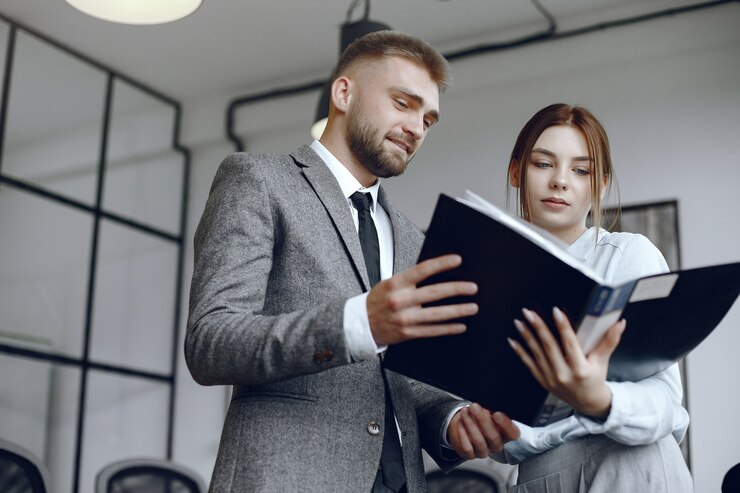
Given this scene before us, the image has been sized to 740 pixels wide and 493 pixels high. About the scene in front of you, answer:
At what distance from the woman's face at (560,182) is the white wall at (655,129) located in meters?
2.96

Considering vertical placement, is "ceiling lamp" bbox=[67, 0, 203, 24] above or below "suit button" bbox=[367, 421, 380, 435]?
above

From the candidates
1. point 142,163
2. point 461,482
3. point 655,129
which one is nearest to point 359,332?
point 461,482

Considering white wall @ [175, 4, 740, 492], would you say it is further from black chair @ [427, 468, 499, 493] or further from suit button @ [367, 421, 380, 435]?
suit button @ [367, 421, 380, 435]

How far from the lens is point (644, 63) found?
4.74 m

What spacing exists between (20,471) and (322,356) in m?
1.51

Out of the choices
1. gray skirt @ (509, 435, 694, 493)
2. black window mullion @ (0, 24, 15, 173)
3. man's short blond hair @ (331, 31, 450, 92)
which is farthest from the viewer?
black window mullion @ (0, 24, 15, 173)

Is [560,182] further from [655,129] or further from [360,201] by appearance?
[655,129]

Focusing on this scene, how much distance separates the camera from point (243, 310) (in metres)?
1.40

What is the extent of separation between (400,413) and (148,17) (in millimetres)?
1681

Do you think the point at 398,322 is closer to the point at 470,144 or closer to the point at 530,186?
the point at 530,186

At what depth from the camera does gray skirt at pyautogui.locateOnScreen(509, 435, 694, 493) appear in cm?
137

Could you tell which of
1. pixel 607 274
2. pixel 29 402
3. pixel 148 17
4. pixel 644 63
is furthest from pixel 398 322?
pixel 29 402

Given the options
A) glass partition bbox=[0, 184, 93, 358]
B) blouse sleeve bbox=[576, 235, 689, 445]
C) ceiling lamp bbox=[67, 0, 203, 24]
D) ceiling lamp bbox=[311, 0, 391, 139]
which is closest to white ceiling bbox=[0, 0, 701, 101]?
glass partition bbox=[0, 184, 93, 358]

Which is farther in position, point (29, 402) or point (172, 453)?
point (172, 453)
